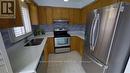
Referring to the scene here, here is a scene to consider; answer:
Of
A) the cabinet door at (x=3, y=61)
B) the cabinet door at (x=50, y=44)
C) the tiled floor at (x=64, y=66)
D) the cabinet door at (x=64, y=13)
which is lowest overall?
the tiled floor at (x=64, y=66)

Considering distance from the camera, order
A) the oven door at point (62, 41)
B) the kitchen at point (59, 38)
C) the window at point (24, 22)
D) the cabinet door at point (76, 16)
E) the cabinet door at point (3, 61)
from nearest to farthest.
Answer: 1. the cabinet door at point (3, 61)
2. the kitchen at point (59, 38)
3. the window at point (24, 22)
4. the oven door at point (62, 41)
5. the cabinet door at point (76, 16)

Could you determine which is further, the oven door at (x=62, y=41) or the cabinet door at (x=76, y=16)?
the cabinet door at (x=76, y=16)

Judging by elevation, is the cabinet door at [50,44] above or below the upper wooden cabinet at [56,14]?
below

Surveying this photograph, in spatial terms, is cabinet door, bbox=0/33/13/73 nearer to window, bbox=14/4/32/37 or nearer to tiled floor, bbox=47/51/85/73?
window, bbox=14/4/32/37

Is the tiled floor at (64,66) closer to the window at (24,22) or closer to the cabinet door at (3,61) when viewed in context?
the window at (24,22)

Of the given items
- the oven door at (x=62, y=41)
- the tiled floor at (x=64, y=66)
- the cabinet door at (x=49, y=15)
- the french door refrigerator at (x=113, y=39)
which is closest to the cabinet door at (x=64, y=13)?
the cabinet door at (x=49, y=15)

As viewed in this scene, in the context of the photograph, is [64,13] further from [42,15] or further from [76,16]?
[42,15]

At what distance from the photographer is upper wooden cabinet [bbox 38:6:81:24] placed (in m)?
4.65

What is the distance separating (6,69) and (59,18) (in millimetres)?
3980

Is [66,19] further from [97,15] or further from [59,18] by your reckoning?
[97,15]

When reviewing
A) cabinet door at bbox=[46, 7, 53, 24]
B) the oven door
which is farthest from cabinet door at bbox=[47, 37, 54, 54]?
cabinet door at bbox=[46, 7, 53, 24]

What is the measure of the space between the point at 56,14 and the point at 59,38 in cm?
110

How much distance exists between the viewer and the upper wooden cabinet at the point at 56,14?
183 inches

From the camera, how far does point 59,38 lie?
4.45 m
